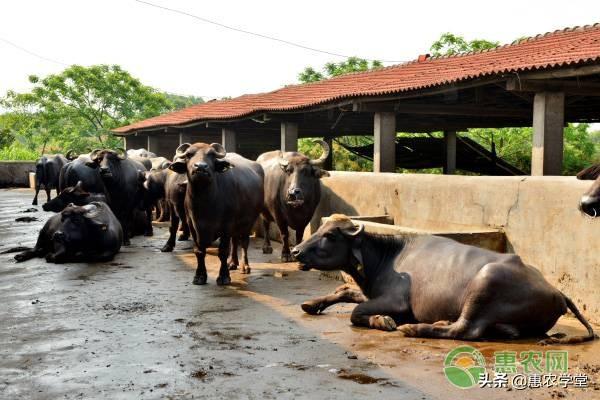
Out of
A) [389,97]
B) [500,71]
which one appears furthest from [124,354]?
[389,97]

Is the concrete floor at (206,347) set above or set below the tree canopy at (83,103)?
below

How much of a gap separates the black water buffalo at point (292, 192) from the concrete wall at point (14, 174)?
Answer: 89.4 ft

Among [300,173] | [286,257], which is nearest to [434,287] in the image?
[286,257]

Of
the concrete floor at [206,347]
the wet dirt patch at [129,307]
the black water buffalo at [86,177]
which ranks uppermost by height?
the black water buffalo at [86,177]

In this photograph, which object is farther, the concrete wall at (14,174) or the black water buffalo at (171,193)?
the concrete wall at (14,174)

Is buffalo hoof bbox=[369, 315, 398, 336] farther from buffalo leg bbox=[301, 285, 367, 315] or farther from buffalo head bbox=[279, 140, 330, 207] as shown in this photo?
buffalo head bbox=[279, 140, 330, 207]

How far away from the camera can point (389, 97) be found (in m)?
12.1

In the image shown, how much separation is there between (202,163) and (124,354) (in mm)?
3260

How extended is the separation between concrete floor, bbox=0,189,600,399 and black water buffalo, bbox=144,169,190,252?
1870 mm

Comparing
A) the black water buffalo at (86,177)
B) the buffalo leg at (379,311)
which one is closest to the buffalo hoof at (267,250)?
the black water buffalo at (86,177)

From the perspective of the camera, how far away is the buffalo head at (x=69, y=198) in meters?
12.1

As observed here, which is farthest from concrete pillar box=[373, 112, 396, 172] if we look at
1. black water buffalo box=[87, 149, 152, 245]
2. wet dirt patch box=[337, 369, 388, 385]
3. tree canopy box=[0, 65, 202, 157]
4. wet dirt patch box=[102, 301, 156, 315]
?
tree canopy box=[0, 65, 202, 157]

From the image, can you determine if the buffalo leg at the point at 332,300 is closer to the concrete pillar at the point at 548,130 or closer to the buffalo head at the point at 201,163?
the buffalo head at the point at 201,163

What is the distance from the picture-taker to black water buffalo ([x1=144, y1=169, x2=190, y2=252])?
1027 cm
